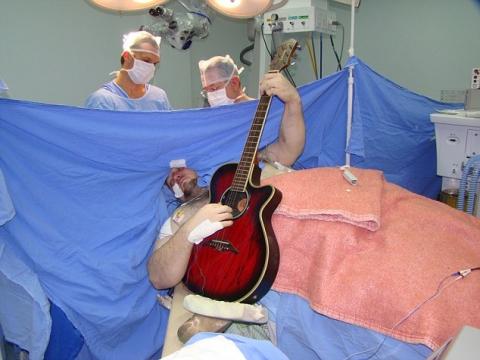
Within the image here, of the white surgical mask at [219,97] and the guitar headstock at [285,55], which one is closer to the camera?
the guitar headstock at [285,55]

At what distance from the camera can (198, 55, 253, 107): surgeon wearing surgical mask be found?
5.45 feet

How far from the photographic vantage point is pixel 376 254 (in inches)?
41.0

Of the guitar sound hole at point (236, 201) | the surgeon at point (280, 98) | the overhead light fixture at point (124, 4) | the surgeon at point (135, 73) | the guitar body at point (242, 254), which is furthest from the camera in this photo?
the surgeon at point (135, 73)

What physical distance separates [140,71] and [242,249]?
1135 mm

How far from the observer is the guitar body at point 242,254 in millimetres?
1116

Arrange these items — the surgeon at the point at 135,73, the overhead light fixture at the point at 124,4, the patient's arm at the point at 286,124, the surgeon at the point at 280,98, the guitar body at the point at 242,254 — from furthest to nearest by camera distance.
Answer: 1. the surgeon at the point at 135,73
2. the surgeon at the point at 280,98
3. the patient's arm at the point at 286,124
4. the overhead light fixture at the point at 124,4
5. the guitar body at the point at 242,254

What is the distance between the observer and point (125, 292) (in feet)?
4.46

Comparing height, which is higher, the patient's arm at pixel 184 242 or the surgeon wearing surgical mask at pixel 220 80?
the surgeon wearing surgical mask at pixel 220 80

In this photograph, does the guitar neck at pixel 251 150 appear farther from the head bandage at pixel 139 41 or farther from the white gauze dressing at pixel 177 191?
the head bandage at pixel 139 41

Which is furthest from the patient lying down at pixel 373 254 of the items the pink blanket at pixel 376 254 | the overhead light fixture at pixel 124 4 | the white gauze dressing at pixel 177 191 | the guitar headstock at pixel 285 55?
the overhead light fixture at pixel 124 4

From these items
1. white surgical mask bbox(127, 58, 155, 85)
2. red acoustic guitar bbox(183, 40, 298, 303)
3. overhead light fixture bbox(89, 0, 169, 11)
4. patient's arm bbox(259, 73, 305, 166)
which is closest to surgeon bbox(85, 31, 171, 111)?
white surgical mask bbox(127, 58, 155, 85)

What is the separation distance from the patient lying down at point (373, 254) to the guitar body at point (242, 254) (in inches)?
1.7

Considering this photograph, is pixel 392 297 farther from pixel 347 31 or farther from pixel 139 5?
pixel 347 31

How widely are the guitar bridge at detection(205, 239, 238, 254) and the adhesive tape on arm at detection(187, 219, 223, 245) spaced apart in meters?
0.06
